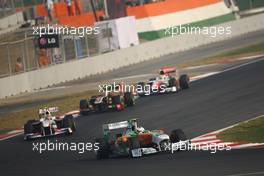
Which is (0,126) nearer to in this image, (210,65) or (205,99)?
(205,99)

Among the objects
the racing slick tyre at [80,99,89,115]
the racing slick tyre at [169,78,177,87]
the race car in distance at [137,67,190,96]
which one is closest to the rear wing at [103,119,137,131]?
the racing slick tyre at [80,99,89,115]

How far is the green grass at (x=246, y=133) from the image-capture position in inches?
901

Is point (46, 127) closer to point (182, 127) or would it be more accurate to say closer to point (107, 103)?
point (182, 127)

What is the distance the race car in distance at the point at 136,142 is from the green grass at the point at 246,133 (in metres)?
1.53

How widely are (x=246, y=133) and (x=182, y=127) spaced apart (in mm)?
3325

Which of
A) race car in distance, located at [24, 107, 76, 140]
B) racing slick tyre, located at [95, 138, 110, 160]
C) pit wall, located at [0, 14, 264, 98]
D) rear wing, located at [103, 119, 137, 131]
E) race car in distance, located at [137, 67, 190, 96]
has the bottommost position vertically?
racing slick tyre, located at [95, 138, 110, 160]

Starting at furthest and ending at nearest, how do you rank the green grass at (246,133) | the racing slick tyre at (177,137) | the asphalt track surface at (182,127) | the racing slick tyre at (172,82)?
the racing slick tyre at (172,82) → the green grass at (246,133) → the racing slick tyre at (177,137) → the asphalt track surface at (182,127)

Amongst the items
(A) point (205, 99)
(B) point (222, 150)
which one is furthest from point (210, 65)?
(B) point (222, 150)

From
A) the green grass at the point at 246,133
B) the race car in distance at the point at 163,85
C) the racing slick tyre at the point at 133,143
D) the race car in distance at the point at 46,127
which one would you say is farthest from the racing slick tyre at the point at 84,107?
the racing slick tyre at the point at 133,143

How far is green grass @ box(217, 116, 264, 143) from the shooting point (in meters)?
22.9

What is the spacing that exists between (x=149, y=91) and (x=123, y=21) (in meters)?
20.0

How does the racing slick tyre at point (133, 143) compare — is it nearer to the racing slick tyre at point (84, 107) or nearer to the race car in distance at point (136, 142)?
the race car in distance at point (136, 142)

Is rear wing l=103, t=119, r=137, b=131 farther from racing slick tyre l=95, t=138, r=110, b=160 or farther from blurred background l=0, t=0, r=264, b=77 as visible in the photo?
blurred background l=0, t=0, r=264, b=77

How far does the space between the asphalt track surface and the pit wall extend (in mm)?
9734
